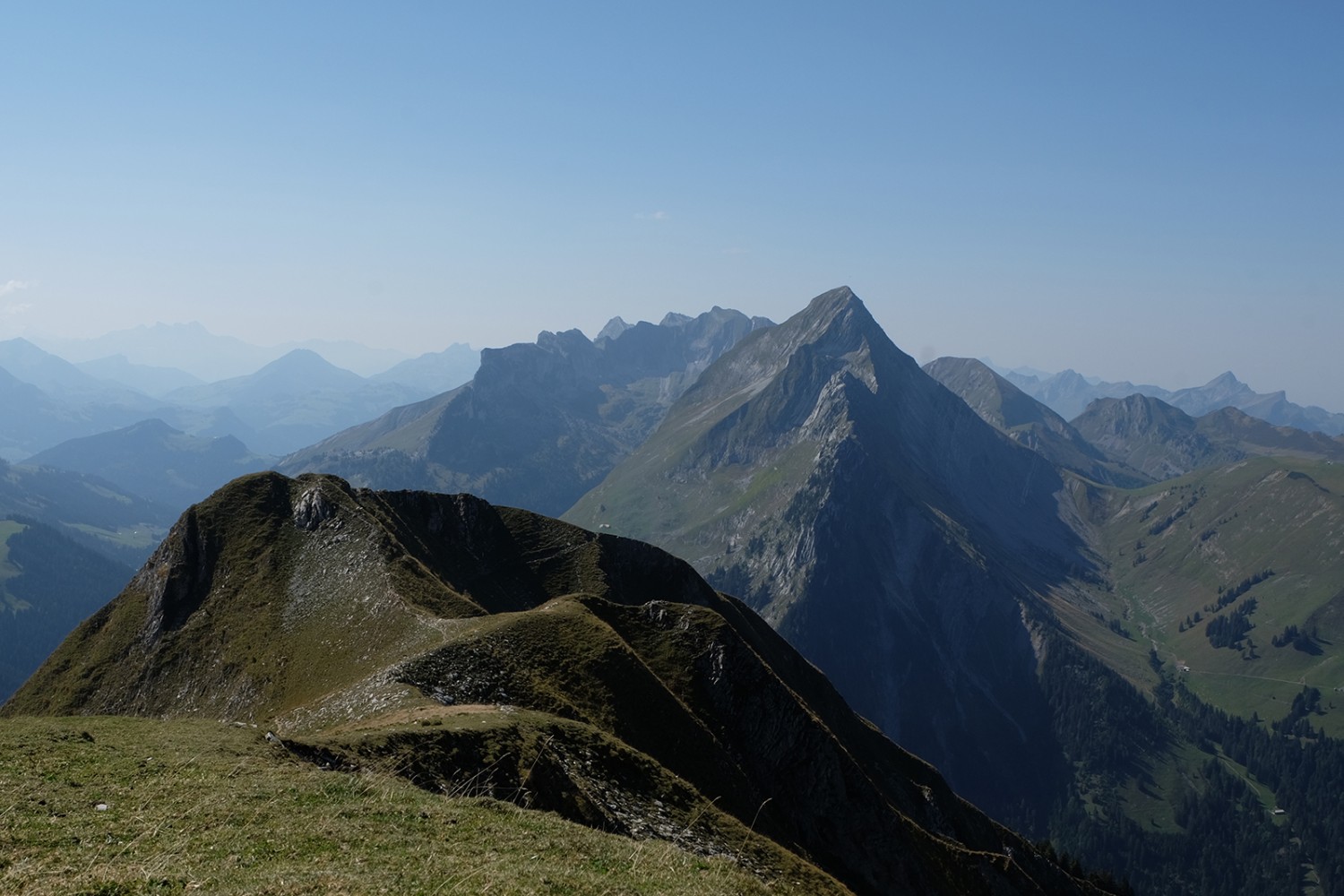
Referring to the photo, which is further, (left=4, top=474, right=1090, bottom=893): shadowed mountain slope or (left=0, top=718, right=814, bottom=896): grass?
(left=4, top=474, right=1090, bottom=893): shadowed mountain slope

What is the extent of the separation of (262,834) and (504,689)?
34.5 m

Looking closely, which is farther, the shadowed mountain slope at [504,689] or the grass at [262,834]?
the shadowed mountain slope at [504,689]

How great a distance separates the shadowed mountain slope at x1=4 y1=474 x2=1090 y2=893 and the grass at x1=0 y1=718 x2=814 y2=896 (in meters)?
7.19

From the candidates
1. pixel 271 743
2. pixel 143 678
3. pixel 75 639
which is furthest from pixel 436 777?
pixel 75 639

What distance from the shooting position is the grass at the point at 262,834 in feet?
72.7

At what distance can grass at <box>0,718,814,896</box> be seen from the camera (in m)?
22.2

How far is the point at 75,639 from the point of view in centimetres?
8981

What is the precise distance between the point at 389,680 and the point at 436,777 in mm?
20909

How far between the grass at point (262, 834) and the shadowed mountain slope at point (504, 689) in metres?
7.19

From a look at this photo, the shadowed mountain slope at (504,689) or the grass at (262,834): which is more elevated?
the grass at (262,834)

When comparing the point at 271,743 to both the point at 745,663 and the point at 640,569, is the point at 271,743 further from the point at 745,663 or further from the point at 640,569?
the point at 640,569

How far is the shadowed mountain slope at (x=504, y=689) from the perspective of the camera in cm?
4747

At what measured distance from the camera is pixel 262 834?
26078 millimetres

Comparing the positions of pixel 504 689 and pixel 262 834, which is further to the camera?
pixel 504 689
